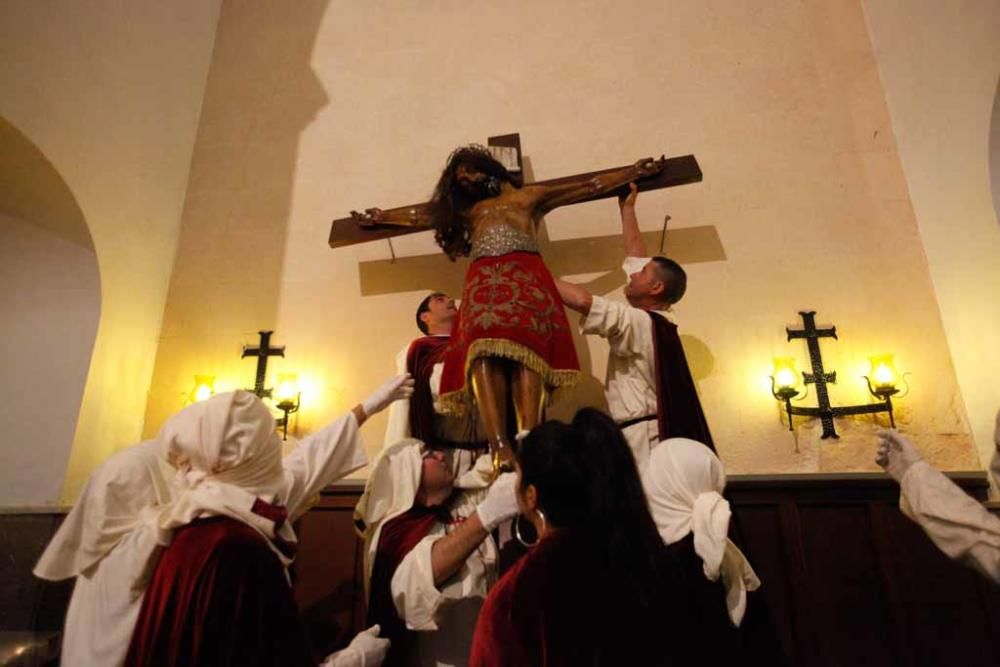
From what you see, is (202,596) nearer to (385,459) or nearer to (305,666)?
(305,666)

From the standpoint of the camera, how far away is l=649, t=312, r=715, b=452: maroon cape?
289 centimetres

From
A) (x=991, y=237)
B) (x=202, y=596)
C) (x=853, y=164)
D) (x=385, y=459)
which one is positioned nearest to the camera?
(x=202, y=596)

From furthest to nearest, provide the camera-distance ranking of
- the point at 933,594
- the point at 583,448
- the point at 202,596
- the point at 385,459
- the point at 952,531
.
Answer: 1. the point at 933,594
2. the point at 385,459
3. the point at 952,531
4. the point at 202,596
5. the point at 583,448

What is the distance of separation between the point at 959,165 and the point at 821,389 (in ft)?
4.78

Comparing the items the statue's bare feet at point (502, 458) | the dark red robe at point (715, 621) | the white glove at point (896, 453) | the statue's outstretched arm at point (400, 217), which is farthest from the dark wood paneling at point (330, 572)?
the white glove at point (896, 453)

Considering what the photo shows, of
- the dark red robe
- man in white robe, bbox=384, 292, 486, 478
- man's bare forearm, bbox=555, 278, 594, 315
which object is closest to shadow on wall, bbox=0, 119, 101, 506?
man in white robe, bbox=384, 292, 486, 478

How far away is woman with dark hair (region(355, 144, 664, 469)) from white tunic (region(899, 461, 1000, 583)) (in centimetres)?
128

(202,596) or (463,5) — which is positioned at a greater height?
(463,5)

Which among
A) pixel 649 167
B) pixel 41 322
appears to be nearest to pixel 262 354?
pixel 41 322

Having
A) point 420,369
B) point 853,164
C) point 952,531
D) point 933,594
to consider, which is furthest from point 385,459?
point 853,164

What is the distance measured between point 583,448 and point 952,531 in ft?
4.34

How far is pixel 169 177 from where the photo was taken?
4.88 metres

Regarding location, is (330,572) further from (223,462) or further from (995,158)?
(995,158)

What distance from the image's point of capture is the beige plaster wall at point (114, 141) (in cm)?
359
